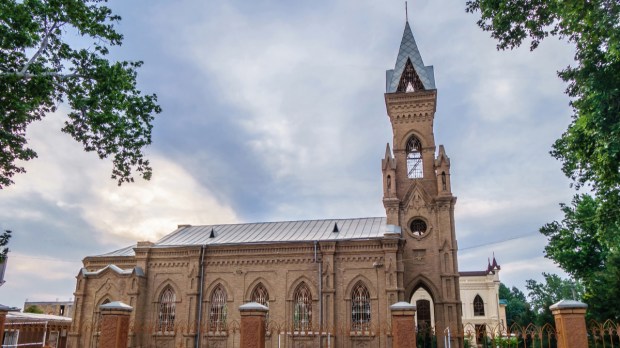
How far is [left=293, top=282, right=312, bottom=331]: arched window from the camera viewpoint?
24312mm

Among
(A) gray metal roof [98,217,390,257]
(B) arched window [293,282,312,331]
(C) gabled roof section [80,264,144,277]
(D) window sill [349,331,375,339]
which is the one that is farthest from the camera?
(C) gabled roof section [80,264,144,277]

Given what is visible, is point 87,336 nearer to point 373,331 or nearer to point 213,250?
point 213,250

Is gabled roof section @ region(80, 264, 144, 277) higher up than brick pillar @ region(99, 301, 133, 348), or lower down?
higher up

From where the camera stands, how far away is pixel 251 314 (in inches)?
402

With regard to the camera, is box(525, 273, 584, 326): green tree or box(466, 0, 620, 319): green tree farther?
box(525, 273, 584, 326): green tree

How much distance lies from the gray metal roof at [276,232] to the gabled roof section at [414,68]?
851 cm

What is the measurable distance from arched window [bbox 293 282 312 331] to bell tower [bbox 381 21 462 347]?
16.5ft

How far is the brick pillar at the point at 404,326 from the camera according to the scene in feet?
32.2

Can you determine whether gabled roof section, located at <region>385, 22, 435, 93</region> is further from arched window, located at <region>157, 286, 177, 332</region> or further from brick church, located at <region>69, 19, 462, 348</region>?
arched window, located at <region>157, 286, 177, 332</region>

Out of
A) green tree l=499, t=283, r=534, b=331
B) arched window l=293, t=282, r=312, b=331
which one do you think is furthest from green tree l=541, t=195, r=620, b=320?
green tree l=499, t=283, r=534, b=331

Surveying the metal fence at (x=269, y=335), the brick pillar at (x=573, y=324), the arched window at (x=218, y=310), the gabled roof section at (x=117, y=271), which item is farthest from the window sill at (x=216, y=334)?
the brick pillar at (x=573, y=324)

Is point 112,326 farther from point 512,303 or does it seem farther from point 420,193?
point 512,303

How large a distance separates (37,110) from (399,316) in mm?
12385

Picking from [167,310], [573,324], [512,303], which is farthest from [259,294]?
[512,303]
